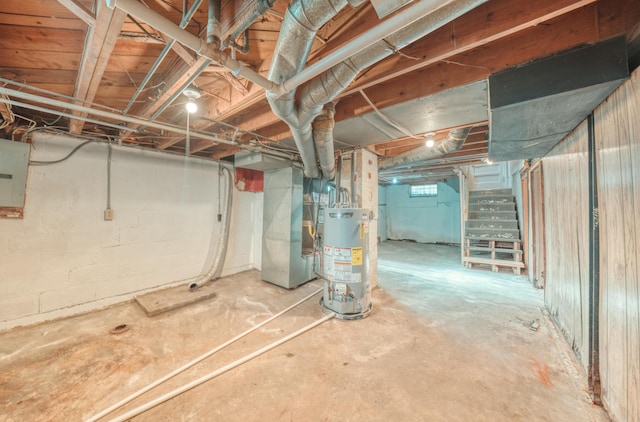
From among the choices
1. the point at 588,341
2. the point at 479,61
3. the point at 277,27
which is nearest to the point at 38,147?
the point at 277,27

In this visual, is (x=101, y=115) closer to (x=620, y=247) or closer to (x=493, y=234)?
(x=620, y=247)

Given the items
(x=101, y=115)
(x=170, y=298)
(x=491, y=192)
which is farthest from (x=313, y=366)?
(x=491, y=192)

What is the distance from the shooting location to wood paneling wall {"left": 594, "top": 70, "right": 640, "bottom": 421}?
1091 mm

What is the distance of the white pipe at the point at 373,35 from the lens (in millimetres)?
786

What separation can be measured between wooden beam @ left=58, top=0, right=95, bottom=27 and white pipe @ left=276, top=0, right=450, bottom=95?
0.84 metres

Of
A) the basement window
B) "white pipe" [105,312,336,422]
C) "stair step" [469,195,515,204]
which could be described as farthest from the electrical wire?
the basement window

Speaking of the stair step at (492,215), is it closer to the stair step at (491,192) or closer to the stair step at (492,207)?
the stair step at (492,207)

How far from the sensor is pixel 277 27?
4.27ft

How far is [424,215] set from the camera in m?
8.20

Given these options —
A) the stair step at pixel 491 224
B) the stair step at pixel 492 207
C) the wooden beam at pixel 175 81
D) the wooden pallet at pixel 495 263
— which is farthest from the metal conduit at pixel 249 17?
the stair step at pixel 492 207

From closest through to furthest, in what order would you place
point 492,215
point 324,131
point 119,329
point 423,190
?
1. point 324,131
2. point 119,329
3. point 492,215
4. point 423,190

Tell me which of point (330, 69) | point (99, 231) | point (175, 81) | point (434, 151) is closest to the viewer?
point (330, 69)

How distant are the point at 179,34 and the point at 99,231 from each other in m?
2.92

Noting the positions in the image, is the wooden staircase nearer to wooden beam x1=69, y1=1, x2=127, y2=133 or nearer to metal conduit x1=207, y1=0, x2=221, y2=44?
metal conduit x1=207, y1=0, x2=221, y2=44
